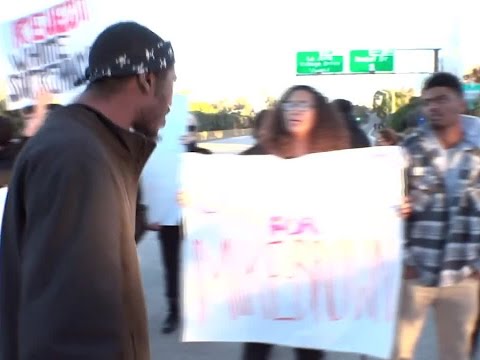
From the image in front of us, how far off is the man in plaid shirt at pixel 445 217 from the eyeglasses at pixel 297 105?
0.52 meters

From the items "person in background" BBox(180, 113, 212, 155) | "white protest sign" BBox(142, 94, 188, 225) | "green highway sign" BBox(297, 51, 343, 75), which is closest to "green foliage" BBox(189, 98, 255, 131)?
"green highway sign" BBox(297, 51, 343, 75)

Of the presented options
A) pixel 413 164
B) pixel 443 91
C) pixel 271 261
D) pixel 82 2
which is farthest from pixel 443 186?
pixel 82 2

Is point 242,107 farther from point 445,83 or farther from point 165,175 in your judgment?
point 445,83

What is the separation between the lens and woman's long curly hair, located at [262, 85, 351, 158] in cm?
355

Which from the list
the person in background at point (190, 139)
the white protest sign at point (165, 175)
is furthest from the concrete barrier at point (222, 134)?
the white protest sign at point (165, 175)

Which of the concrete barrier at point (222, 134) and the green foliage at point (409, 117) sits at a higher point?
the green foliage at point (409, 117)

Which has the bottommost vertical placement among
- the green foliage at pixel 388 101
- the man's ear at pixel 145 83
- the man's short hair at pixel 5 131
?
the green foliage at pixel 388 101

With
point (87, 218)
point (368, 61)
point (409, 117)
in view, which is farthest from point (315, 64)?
point (87, 218)

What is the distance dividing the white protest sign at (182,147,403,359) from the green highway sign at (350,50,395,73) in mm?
34564

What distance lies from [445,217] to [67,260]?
237 centimetres

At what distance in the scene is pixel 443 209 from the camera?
A: 3465 mm

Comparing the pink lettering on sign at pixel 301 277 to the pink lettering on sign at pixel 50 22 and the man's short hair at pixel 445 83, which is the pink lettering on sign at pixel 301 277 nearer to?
the man's short hair at pixel 445 83

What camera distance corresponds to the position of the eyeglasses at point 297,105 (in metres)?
3.56

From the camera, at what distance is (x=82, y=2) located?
3521 millimetres
